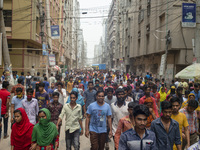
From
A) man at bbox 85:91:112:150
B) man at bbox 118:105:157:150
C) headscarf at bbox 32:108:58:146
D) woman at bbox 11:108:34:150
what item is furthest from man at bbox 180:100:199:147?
woman at bbox 11:108:34:150

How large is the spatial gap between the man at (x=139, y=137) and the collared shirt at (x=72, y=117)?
2.27m

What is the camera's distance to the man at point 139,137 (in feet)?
7.67

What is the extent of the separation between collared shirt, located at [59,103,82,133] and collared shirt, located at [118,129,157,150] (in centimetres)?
227

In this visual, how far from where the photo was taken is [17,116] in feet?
11.2

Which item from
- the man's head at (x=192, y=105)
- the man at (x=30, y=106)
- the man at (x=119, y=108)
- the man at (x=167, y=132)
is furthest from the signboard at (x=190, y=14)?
the man at (x=30, y=106)

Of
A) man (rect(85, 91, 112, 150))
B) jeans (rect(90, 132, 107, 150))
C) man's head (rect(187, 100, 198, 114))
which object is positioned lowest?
jeans (rect(90, 132, 107, 150))

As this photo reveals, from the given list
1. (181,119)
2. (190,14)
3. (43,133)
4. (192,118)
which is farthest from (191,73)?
(43,133)

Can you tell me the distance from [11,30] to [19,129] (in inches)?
707

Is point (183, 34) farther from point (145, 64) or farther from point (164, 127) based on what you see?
point (164, 127)

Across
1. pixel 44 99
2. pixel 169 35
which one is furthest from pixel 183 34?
pixel 44 99

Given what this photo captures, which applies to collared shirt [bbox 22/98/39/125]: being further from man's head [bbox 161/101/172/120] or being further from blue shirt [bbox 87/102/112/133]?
man's head [bbox 161/101/172/120]

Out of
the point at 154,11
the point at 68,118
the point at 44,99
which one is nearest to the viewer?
the point at 68,118

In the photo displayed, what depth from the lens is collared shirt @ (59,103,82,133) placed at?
14.7 feet

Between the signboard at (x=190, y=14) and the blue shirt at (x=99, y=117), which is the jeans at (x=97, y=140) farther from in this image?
the signboard at (x=190, y=14)
